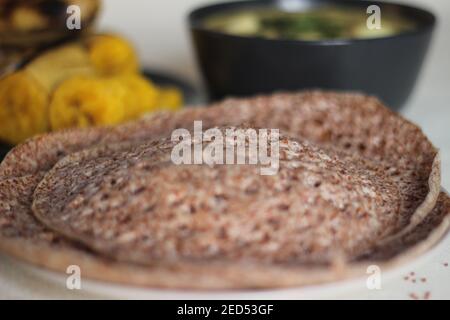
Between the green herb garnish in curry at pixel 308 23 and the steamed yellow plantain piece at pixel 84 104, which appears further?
the green herb garnish in curry at pixel 308 23

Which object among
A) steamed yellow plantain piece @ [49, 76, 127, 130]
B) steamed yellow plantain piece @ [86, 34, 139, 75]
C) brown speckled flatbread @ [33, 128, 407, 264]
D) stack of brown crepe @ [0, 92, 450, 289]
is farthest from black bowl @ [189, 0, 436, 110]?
brown speckled flatbread @ [33, 128, 407, 264]

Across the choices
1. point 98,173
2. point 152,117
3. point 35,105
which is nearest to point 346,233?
point 98,173

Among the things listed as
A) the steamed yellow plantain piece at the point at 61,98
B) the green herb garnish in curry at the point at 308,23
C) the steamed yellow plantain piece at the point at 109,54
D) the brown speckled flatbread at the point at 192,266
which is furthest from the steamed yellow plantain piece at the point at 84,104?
the brown speckled flatbread at the point at 192,266

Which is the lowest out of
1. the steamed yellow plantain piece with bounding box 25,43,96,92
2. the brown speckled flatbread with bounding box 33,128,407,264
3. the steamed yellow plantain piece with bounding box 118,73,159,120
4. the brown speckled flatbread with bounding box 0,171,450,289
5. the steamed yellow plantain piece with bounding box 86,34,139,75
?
the brown speckled flatbread with bounding box 0,171,450,289

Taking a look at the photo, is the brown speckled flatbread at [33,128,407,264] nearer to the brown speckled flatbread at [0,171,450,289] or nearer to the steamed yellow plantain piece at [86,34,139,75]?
the brown speckled flatbread at [0,171,450,289]

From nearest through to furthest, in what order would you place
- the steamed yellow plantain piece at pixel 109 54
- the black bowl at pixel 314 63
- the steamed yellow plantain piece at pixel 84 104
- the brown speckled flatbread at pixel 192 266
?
the brown speckled flatbread at pixel 192 266 → the steamed yellow plantain piece at pixel 84 104 → the black bowl at pixel 314 63 → the steamed yellow plantain piece at pixel 109 54

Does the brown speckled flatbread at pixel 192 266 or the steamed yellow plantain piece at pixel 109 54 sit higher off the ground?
the steamed yellow plantain piece at pixel 109 54

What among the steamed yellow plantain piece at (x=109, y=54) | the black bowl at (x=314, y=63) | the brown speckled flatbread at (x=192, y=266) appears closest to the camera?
the brown speckled flatbread at (x=192, y=266)

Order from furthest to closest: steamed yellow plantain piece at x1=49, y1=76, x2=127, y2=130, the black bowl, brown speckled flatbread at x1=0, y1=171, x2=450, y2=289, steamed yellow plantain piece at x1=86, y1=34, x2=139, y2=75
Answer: steamed yellow plantain piece at x1=86, y1=34, x2=139, y2=75, the black bowl, steamed yellow plantain piece at x1=49, y1=76, x2=127, y2=130, brown speckled flatbread at x1=0, y1=171, x2=450, y2=289

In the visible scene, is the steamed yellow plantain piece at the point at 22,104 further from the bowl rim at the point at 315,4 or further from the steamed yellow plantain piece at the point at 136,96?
the bowl rim at the point at 315,4
